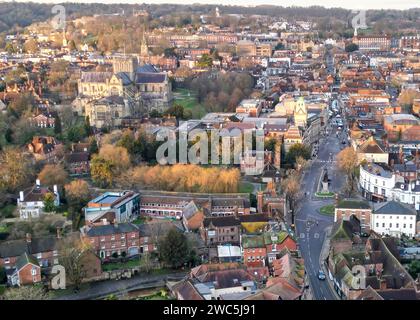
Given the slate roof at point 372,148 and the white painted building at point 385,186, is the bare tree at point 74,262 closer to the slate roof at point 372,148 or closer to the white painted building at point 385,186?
the white painted building at point 385,186

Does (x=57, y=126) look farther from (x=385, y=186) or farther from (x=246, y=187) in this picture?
(x=385, y=186)

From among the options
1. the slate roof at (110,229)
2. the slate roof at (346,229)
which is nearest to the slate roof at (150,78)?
the slate roof at (110,229)

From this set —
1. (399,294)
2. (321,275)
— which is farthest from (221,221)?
(399,294)

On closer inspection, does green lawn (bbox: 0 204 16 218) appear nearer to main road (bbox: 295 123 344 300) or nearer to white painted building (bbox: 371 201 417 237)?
main road (bbox: 295 123 344 300)

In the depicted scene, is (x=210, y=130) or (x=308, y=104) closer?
(x=210, y=130)

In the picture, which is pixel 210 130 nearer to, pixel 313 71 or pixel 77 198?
pixel 77 198

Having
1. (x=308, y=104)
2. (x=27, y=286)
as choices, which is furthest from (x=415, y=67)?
(x=27, y=286)
